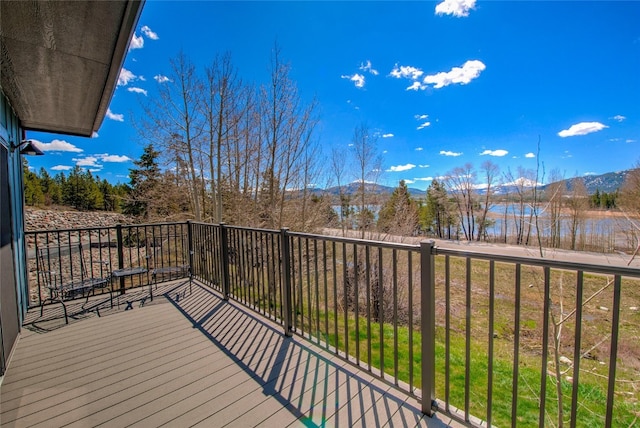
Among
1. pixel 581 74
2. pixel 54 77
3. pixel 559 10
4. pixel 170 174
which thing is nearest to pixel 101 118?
pixel 54 77

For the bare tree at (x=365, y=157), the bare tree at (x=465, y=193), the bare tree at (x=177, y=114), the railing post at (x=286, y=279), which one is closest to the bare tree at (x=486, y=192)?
the bare tree at (x=465, y=193)

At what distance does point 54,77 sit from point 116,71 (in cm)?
63

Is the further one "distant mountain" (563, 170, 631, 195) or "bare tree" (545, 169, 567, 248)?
"distant mountain" (563, 170, 631, 195)

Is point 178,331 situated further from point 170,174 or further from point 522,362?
point 170,174

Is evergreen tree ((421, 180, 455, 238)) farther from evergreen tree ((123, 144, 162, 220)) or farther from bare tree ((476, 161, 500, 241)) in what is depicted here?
evergreen tree ((123, 144, 162, 220))

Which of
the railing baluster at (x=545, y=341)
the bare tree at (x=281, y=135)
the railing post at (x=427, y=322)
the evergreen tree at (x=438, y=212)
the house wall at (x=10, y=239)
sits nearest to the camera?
the railing baluster at (x=545, y=341)

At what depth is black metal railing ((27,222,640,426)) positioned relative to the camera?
141 cm

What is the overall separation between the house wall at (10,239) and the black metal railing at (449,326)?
0.45 metres

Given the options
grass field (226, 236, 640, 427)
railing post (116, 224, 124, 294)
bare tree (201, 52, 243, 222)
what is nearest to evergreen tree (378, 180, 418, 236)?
grass field (226, 236, 640, 427)

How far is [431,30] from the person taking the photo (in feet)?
27.9

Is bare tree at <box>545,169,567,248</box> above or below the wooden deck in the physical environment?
above

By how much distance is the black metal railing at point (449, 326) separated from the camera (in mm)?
1407

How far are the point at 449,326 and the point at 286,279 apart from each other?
1.57 metres

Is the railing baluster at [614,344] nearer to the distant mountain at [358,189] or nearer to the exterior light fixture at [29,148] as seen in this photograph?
the exterior light fixture at [29,148]
